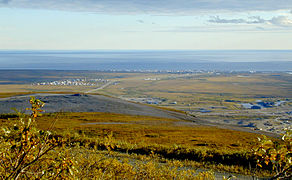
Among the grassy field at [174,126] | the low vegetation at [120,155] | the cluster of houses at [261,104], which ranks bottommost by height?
the cluster of houses at [261,104]

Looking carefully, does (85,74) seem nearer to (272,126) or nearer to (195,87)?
(195,87)

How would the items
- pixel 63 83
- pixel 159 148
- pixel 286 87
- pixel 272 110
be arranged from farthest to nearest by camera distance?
1. pixel 63 83
2. pixel 286 87
3. pixel 272 110
4. pixel 159 148

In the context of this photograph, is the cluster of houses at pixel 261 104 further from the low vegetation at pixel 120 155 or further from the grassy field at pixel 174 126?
the low vegetation at pixel 120 155

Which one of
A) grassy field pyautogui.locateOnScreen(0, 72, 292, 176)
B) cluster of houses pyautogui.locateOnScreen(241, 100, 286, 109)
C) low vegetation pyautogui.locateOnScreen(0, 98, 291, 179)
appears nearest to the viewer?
low vegetation pyautogui.locateOnScreen(0, 98, 291, 179)

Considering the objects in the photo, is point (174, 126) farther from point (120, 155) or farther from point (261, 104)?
point (261, 104)

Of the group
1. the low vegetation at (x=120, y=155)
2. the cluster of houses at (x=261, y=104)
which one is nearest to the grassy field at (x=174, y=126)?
the low vegetation at (x=120, y=155)

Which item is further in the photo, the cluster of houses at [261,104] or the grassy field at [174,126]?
the cluster of houses at [261,104]

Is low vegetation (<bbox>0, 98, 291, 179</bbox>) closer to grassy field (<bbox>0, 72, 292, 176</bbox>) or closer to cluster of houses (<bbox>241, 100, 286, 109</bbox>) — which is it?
grassy field (<bbox>0, 72, 292, 176</bbox>)

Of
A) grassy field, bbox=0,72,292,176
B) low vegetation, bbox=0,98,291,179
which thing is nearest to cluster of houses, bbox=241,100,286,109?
grassy field, bbox=0,72,292,176

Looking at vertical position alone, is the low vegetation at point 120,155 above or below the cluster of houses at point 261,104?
above

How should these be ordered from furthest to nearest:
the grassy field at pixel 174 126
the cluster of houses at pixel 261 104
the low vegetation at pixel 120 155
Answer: the cluster of houses at pixel 261 104 < the grassy field at pixel 174 126 < the low vegetation at pixel 120 155

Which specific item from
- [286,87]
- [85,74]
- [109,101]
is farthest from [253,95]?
[85,74]
